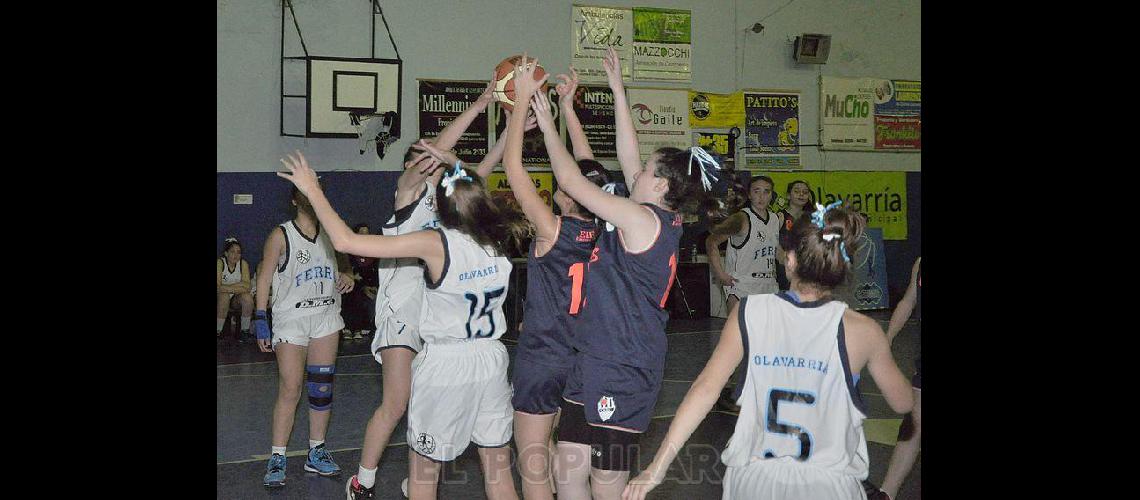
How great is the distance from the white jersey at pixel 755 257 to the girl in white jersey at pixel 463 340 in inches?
173

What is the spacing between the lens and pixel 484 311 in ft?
14.8

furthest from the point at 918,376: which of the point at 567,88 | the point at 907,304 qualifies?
the point at 567,88

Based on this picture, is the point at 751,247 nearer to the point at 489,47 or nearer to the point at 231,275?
the point at 489,47

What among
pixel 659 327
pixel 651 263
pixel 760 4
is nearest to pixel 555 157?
pixel 651 263

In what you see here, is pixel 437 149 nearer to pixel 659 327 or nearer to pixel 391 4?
pixel 659 327

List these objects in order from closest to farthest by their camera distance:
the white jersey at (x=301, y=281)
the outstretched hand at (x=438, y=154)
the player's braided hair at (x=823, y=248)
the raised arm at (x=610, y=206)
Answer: the player's braided hair at (x=823, y=248), the raised arm at (x=610, y=206), the outstretched hand at (x=438, y=154), the white jersey at (x=301, y=281)

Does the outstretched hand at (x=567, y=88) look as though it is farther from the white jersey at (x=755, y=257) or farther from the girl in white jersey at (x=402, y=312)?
the white jersey at (x=755, y=257)

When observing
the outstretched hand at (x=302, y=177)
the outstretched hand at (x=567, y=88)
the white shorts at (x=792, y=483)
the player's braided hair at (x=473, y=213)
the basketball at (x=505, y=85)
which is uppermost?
the basketball at (x=505, y=85)

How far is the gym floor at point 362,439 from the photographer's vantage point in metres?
5.87

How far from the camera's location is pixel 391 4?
1430 cm

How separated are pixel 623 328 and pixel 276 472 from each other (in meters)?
2.90

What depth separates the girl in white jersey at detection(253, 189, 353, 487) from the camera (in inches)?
234

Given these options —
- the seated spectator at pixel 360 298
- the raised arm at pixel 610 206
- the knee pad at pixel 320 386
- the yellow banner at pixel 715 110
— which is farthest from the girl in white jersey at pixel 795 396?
the yellow banner at pixel 715 110

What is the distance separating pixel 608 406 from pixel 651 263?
0.61 meters
